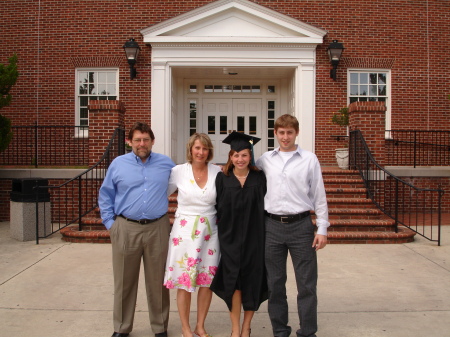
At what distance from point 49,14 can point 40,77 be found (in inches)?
62.2

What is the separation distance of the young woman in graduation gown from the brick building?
749 cm

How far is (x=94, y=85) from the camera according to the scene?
11438 millimetres

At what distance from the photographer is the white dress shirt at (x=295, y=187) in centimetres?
357

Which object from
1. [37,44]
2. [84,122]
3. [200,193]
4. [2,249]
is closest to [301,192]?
[200,193]

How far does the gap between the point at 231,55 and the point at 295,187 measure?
790 centimetres

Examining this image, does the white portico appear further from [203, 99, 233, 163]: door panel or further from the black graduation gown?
the black graduation gown

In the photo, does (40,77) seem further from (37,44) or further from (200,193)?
(200,193)

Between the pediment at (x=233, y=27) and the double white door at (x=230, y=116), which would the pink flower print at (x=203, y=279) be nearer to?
the pediment at (x=233, y=27)

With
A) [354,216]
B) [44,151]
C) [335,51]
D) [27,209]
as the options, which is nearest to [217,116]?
[335,51]

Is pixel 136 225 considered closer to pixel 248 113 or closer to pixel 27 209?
pixel 27 209

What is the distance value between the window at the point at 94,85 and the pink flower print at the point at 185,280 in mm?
8647

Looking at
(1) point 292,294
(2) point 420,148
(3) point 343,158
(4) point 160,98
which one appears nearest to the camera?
(1) point 292,294

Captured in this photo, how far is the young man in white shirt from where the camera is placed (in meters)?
3.55

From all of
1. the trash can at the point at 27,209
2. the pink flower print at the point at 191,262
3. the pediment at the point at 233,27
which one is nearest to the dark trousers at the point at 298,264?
the pink flower print at the point at 191,262
